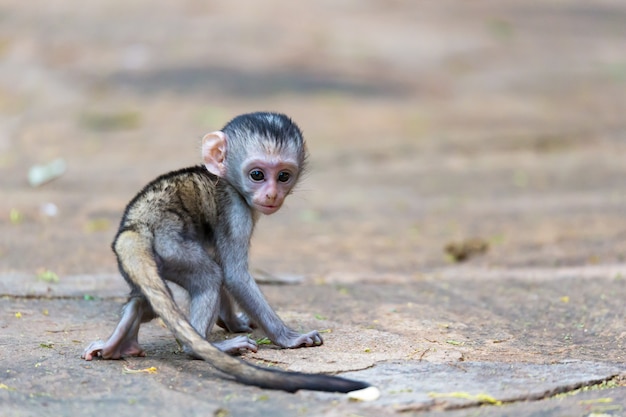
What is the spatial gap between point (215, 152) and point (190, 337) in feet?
4.70

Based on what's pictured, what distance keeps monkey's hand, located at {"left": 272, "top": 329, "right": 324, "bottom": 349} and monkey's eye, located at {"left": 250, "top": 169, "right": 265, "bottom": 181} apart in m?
0.88

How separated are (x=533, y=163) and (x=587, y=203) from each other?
2618 millimetres

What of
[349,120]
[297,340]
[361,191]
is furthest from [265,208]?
[349,120]

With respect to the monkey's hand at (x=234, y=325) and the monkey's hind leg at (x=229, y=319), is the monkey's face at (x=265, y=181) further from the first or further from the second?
the monkey's hand at (x=234, y=325)

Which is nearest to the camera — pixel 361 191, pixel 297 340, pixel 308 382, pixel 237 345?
pixel 308 382

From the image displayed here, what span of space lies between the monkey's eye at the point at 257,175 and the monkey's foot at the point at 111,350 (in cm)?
113

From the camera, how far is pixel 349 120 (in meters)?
14.2

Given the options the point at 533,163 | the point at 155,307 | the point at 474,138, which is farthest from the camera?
the point at 474,138

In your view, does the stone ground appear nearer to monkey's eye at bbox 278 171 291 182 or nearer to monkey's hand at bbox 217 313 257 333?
monkey's hand at bbox 217 313 257 333

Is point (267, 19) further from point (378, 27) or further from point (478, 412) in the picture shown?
point (478, 412)

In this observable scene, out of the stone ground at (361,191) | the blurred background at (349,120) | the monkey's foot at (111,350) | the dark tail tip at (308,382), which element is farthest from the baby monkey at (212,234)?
the blurred background at (349,120)

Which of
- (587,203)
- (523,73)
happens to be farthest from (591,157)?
(523,73)

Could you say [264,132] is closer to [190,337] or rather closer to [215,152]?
[215,152]

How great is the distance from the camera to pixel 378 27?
18891mm
